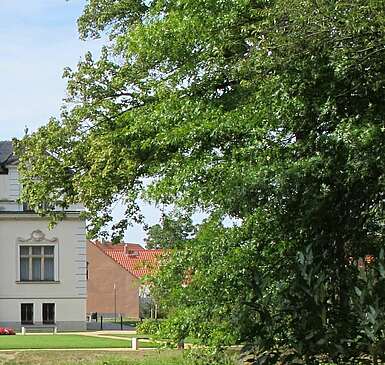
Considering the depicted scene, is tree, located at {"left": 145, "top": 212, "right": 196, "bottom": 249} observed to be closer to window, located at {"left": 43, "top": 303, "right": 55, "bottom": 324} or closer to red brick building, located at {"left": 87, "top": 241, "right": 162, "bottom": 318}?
window, located at {"left": 43, "top": 303, "right": 55, "bottom": 324}

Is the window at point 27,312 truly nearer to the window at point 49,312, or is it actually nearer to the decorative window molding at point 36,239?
the window at point 49,312

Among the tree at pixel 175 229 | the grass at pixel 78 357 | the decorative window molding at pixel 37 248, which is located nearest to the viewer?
the tree at pixel 175 229

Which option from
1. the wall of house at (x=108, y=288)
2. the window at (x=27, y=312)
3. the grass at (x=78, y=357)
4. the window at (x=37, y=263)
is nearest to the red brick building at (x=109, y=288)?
the wall of house at (x=108, y=288)

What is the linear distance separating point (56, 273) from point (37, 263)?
1.26 m

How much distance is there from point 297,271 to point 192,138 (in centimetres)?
536

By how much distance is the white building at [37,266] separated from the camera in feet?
169

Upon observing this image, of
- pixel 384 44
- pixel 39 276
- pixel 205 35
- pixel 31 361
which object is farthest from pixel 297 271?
pixel 39 276

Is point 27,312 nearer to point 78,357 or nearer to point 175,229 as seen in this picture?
point 78,357

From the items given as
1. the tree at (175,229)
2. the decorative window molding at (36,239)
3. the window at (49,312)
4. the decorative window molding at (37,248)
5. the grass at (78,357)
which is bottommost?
the grass at (78,357)

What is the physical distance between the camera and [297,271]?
9.55 metres

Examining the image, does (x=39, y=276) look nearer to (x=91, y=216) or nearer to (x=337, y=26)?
(x=91, y=216)

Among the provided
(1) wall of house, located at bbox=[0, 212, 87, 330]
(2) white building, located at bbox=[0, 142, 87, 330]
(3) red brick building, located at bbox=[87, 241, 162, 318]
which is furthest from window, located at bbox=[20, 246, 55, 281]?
(3) red brick building, located at bbox=[87, 241, 162, 318]

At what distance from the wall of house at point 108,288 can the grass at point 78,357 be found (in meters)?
49.9

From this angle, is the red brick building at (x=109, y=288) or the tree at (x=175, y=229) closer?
the tree at (x=175, y=229)
